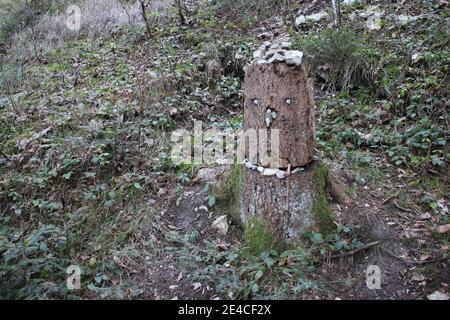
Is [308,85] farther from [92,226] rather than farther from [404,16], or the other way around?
[404,16]

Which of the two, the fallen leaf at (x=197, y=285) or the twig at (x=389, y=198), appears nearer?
the fallen leaf at (x=197, y=285)

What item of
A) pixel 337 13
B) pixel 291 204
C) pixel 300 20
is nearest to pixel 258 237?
pixel 291 204

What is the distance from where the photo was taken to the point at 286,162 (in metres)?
3.30

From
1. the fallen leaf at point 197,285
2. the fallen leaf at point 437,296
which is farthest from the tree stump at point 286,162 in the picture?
the fallen leaf at point 437,296

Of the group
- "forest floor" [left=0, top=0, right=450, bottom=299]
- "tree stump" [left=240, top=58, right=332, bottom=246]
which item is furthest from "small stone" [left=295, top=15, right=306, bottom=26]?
"tree stump" [left=240, top=58, right=332, bottom=246]

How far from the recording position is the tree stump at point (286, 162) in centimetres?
322

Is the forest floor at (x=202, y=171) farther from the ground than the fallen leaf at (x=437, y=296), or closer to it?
farther from the ground

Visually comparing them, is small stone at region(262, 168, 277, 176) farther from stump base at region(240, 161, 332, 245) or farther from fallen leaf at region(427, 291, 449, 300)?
fallen leaf at region(427, 291, 449, 300)

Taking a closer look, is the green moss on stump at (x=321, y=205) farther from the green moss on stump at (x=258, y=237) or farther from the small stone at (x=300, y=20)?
the small stone at (x=300, y=20)

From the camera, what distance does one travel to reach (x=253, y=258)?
10.7 ft

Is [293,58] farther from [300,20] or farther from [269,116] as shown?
[300,20]

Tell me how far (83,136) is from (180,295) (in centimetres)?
259

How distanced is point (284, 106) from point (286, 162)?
1.64ft
